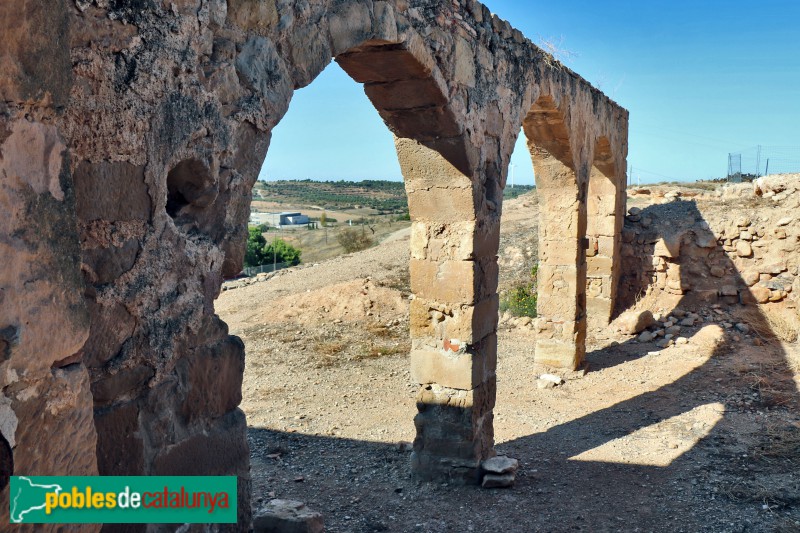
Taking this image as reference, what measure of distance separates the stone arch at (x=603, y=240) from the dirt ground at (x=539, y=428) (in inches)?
20.3

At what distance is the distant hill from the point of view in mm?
59819

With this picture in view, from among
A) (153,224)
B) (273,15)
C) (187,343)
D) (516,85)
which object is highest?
(516,85)

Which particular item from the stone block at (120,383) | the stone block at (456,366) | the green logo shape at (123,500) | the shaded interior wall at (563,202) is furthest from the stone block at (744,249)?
the stone block at (120,383)

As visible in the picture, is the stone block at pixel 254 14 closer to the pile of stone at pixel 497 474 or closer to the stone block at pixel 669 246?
the pile of stone at pixel 497 474

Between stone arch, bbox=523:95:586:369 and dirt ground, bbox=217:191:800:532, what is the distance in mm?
434

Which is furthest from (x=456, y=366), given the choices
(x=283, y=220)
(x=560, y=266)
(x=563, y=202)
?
(x=283, y=220)

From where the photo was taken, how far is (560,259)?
8.23m

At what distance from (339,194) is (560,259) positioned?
68.2 metres

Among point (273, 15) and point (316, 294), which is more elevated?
point (273, 15)

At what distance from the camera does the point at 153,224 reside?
205 centimetres

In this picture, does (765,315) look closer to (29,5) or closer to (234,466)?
(234,466)

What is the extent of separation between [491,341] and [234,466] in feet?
10.5

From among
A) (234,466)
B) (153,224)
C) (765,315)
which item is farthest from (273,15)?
(765,315)

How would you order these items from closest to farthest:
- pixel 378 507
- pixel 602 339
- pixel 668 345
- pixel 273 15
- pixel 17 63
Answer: pixel 17 63
pixel 273 15
pixel 378 507
pixel 668 345
pixel 602 339
